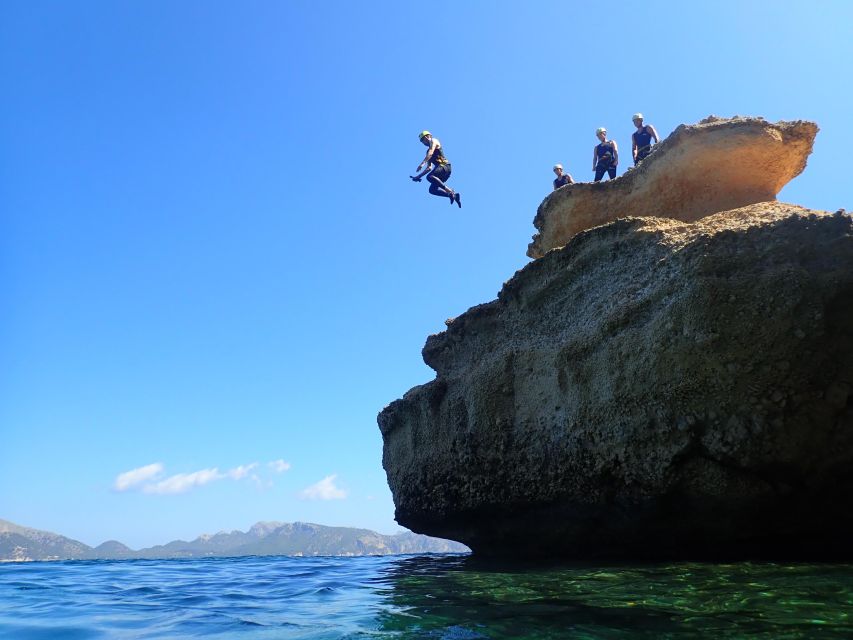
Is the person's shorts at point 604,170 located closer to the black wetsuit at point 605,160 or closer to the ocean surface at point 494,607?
the black wetsuit at point 605,160

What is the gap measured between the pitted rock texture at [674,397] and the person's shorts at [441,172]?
5.17 m

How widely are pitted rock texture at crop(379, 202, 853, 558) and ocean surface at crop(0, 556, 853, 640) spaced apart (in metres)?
0.89

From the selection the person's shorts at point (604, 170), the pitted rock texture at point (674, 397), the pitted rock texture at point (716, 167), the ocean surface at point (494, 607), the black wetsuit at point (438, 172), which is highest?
the black wetsuit at point (438, 172)

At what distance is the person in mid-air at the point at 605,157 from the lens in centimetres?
1359

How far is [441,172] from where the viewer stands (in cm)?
1486

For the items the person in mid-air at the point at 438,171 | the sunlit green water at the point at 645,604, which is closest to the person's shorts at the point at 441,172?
the person in mid-air at the point at 438,171

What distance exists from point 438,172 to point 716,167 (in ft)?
22.5

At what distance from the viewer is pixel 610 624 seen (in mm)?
4480

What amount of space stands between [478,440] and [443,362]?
8.38 feet

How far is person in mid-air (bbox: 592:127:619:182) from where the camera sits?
13594 millimetres

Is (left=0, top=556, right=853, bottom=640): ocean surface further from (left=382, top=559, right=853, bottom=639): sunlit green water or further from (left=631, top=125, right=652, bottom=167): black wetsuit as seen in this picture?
(left=631, top=125, right=652, bottom=167): black wetsuit

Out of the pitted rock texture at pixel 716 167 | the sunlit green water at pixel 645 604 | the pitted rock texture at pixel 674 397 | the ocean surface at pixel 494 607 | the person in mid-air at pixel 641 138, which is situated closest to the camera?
the sunlit green water at pixel 645 604

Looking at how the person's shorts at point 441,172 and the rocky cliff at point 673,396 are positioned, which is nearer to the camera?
the rocky cliff at point 673,396

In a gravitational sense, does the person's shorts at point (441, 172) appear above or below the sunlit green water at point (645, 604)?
above
